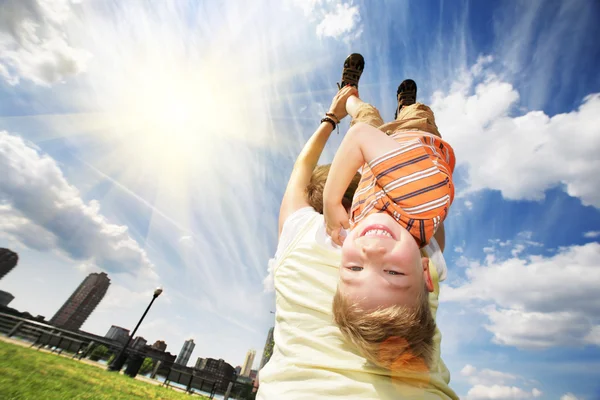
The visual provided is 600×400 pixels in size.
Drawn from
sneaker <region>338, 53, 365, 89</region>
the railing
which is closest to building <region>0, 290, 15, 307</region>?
the railing

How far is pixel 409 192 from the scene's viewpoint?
74.8 inches

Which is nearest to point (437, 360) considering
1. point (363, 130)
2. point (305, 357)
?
point (305, 357)

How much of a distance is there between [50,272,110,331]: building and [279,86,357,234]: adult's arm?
4823 inches

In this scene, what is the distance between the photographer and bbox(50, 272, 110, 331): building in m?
98.6

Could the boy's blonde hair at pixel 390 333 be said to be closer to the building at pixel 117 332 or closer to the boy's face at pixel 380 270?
the boy's face at pixel 380 270

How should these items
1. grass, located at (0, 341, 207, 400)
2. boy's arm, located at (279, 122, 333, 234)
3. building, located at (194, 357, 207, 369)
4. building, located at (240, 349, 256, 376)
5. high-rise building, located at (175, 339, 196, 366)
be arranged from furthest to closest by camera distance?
high-rise building, located at (175, 339, 196, 366), building, located at (240, 349, 256, 376), building, located at (194, 357, 207, 369), grass, located at (0, 341, 207, 400), boy's arm, located at (279, 122, 333, 234)

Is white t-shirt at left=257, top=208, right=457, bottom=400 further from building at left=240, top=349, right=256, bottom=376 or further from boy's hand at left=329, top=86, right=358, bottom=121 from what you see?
building at left=240, top=349, right=256, bottom=376

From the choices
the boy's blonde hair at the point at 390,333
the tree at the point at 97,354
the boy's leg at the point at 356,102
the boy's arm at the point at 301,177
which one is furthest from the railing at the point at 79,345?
the boy's leg at the point at 356,102

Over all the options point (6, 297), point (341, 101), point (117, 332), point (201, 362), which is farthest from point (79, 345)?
point (117, 332)

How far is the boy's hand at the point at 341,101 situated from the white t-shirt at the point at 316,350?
1.95 meters

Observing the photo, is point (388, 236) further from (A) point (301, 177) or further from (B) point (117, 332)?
(B) point (117, 332)

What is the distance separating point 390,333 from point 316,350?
436mm

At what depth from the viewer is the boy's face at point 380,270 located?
4.84 feet

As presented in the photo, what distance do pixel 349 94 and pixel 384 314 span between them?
117 inches
